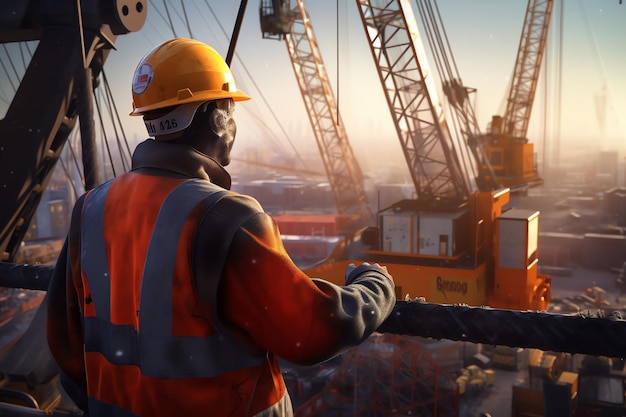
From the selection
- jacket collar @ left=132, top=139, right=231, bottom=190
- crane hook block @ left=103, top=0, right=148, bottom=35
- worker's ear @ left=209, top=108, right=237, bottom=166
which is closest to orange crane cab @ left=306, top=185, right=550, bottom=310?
crane hook block @ left=103, top=0, right=148, bottom=35

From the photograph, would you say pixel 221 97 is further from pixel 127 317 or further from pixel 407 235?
pixel 407 235

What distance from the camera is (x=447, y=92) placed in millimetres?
27203

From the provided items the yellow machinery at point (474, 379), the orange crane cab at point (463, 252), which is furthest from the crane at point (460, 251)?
the yellow machinery at point (474, 379)

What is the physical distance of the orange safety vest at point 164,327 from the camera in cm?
118

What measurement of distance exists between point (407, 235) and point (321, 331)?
12.7m

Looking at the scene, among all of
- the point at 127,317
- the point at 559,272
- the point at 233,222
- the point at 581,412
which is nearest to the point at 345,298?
the point at 233,222


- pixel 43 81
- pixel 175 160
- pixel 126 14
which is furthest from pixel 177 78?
pixel 43 81

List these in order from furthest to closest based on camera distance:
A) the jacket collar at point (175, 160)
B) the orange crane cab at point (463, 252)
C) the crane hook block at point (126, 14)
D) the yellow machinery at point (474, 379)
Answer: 1. the yellow machinery at point (474, 379)
2. the orange crane cab at point (463, 252)
3. the crane hook block at point (126, 14)
4. the jacket collar at point (175, 160)

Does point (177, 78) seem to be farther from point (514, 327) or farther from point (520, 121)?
point (520, 121)

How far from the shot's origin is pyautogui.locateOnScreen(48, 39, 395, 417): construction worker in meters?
1.17

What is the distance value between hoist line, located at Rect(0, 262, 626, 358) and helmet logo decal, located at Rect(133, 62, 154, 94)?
1036 millimetres

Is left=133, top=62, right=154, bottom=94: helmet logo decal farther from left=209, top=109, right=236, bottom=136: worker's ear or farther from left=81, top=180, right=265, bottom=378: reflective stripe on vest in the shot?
left=81, top=180, right=265, bottom=378: reflective stripe on vest

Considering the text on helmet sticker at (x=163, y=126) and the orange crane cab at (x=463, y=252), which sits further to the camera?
the orange crane cab at (x=463, y=252)

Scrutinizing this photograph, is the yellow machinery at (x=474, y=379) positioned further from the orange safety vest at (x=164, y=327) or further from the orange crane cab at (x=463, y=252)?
the orange safety vest at (x=164, y=327)
